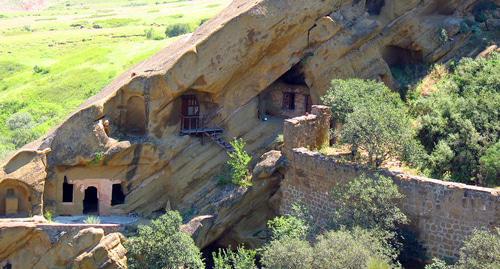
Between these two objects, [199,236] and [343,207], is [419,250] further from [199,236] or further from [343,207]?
[199,236]

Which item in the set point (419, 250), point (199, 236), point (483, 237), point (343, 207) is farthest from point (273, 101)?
point (483, 237)

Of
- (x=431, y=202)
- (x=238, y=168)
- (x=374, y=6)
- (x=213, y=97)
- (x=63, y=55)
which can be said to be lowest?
(x=238, y=168)

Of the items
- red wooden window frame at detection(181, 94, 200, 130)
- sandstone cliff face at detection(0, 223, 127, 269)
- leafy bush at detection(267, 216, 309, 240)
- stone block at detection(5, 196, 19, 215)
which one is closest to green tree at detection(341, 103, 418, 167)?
leafy bush at detection(267, 216, 309, 240)

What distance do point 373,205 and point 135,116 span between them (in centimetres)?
1069

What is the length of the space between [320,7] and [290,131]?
6020mm

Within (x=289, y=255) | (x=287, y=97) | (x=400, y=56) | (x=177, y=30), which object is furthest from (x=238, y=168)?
(x=177, y=30)

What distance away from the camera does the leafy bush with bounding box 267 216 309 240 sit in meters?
23.5

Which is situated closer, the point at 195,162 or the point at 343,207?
the point at 343,207

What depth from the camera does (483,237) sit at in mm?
19719

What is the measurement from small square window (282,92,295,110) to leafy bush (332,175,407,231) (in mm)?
8711

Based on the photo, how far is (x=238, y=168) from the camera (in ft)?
91.2

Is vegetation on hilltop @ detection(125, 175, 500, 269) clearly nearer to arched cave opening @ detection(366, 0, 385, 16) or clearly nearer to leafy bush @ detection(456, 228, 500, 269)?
leafy bush @ detection(456, 228, 500, 269)

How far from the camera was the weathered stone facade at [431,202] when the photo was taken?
2112cm

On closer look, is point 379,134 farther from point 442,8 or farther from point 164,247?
point 442,8
